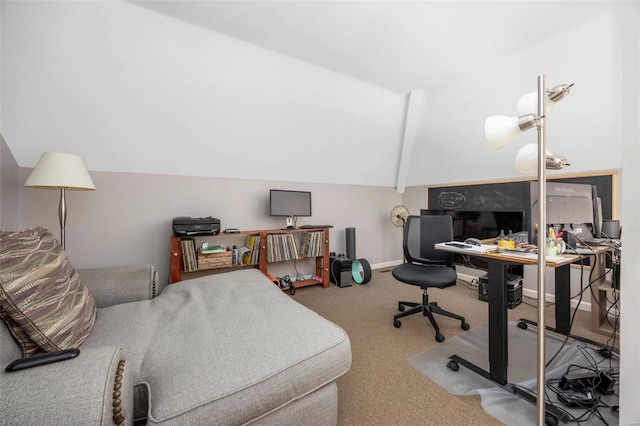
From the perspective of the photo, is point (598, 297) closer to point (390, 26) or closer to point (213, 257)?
point (390, 26)

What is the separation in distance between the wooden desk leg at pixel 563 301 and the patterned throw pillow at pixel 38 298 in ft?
10.6

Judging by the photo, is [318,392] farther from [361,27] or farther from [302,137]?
[302,137]

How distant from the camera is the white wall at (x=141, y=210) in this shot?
2541 millimetres

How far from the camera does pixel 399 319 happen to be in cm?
257

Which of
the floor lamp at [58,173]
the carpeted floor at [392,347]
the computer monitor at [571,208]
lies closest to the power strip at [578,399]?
the carpeted floor at [392,347]

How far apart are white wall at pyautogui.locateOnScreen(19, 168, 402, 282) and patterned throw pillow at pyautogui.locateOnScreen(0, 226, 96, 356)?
163cm

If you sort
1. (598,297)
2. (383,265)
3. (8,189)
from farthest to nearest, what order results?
(383,265)
(598,297)
(8,189)

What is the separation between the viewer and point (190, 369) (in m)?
0.99

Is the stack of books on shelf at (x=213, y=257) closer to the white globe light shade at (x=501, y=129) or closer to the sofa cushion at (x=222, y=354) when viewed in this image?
the sofa cushion at (x=222, y=354)

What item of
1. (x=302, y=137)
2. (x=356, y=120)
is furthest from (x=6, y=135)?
(x=356, y=120)

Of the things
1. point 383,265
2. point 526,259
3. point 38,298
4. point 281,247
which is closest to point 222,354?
point 38,298

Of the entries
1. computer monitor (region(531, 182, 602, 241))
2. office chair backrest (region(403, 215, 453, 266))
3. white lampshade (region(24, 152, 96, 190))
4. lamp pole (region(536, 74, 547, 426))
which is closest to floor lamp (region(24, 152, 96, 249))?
white lampshade (region(24, 152, 96, 190))

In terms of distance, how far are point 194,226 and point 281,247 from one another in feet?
3.53

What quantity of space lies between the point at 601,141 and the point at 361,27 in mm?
2591
